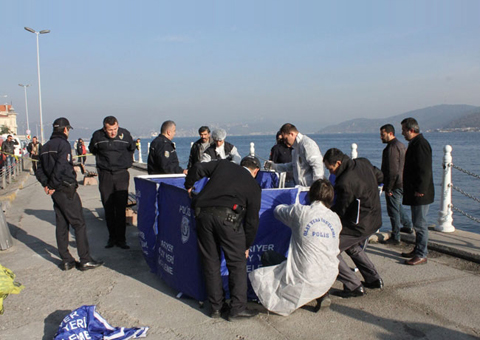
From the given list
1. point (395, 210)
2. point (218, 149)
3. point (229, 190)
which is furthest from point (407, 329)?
point (218, 149)

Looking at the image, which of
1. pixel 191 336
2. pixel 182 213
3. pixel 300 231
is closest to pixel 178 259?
pixel 182 213

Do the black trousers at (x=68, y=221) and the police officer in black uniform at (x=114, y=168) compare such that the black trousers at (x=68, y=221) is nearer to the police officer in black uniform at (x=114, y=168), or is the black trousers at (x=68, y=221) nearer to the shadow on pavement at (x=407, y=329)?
the police officer in black uniform at (x=114, y=168)

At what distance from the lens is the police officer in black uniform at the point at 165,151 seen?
6707 millimetres

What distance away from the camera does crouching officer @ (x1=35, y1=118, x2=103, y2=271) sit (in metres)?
5.45

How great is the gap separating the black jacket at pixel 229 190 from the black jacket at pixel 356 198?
0.96 meters

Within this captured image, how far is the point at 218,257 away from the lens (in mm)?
4148

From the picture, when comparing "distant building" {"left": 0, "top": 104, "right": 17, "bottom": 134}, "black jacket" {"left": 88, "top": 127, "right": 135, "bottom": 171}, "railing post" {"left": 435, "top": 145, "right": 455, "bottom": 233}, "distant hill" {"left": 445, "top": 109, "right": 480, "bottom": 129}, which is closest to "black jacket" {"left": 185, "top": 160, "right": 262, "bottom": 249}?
"black jacket" {"left": 88, "top": 127, "right": 135, "bottom": 171}

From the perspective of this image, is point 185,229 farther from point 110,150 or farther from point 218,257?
point 110,150

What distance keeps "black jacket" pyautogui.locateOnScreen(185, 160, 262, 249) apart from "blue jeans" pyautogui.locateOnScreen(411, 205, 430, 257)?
2.71m

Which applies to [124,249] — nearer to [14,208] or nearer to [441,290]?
[441,290]

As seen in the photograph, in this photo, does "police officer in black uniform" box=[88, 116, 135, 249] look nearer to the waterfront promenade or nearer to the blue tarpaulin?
the waterfront promenade

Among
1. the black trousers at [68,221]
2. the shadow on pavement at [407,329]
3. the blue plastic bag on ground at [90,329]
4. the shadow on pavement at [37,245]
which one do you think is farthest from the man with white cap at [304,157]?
the shadow on pavement at [37,245]

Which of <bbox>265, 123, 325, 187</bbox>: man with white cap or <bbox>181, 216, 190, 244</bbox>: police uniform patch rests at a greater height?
<bbox>265, 123, 325, 187</bbox>: man with white cap

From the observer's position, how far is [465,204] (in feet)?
59.2
